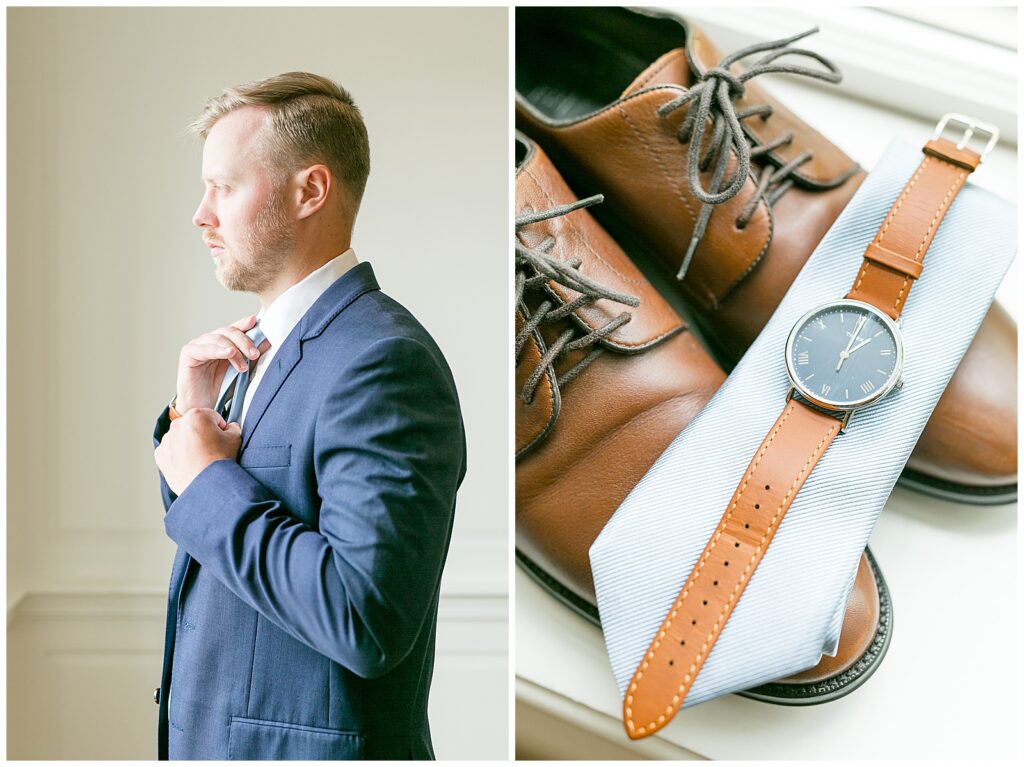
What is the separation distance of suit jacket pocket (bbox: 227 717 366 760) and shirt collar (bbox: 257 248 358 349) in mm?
237

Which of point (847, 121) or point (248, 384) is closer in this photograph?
point (248, 384)

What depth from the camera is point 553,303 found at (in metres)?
0.58

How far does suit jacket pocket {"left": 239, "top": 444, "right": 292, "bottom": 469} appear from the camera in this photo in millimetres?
494

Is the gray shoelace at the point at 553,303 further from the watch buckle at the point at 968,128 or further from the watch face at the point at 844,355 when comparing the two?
the watch buckle at the point at 968,128

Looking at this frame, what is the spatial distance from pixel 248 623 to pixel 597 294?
12.3 inches

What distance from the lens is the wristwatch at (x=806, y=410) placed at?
0.52m

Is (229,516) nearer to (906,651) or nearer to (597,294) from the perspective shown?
(597,294)

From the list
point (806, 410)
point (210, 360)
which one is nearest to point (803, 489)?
A: point (806, 410)

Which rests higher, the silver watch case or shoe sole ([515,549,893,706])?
the silver watch case

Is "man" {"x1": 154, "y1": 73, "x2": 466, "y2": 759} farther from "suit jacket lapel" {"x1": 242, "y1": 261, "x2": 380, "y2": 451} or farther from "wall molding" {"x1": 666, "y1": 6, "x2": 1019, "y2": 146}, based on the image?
"wall molding" {"x1": 666, "y1": 6, "x2": 1019, "y2": 146}

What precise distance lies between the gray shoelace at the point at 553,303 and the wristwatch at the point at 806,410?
130 mm

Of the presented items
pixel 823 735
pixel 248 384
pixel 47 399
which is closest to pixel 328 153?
pixel 248 384

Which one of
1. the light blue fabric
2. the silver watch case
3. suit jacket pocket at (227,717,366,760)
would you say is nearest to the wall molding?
the light blue fabric

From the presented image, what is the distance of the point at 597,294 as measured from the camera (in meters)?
0.58
